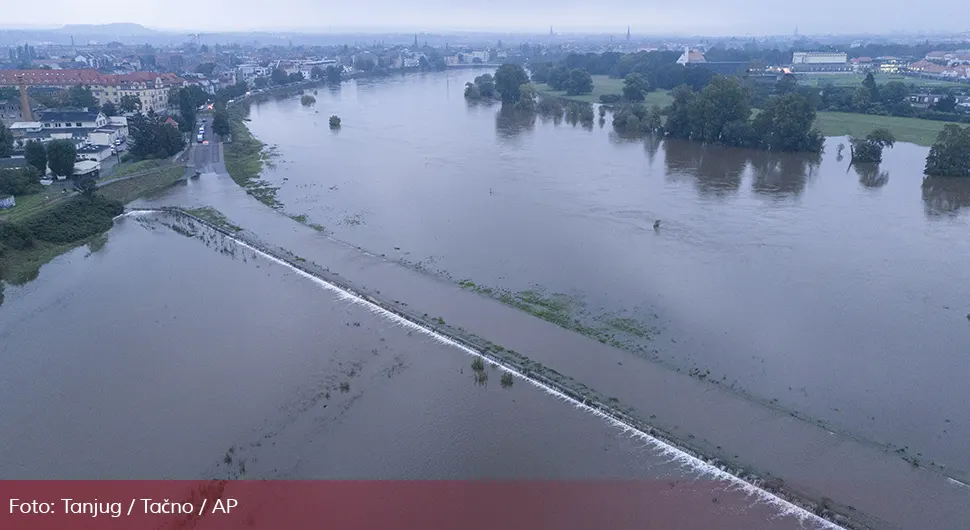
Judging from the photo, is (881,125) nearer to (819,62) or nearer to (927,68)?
(927,68)

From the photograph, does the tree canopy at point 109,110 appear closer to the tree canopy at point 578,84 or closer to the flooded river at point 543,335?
the flooded river at point 543,335

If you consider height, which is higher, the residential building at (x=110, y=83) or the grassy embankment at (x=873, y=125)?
the residential building at (x=110, y=83)

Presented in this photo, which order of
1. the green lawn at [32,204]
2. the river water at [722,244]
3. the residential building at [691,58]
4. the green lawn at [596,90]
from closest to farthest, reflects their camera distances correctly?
1. the river water at [722,244]
2. the green lawn at [32,204]
3. the green lawn at [596,90]
4. the residential building at [691,58]

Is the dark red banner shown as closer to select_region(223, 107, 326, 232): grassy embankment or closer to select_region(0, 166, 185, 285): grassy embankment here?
select_region(0, 166, 185, 285): grassy embankment

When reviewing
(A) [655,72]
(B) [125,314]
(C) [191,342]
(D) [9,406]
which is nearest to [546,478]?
(C) [191,342]

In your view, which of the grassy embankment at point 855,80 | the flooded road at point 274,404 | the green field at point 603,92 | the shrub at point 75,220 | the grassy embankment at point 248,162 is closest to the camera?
the flooded road at point 274,404

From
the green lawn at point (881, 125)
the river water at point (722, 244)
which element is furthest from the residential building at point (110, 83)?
the green lawn at point (881, 125)
